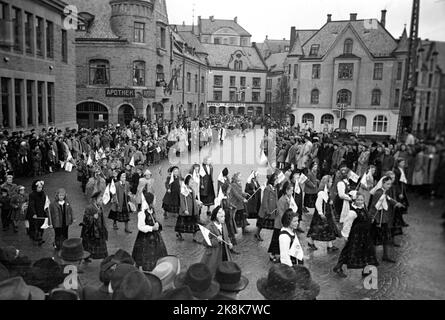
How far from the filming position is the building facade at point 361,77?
13.4 ft

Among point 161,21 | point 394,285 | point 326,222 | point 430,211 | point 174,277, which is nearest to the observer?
point 430,211

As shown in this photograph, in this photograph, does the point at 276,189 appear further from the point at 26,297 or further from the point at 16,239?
the point at 26,297

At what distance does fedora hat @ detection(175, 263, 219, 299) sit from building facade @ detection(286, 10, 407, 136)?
8.03 ft

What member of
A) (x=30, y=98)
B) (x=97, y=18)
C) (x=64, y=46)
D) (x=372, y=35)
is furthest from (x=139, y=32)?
(x=372, y=35)

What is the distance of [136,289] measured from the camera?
12.8ft

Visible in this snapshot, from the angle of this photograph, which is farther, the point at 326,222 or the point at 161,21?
the point at 161,21

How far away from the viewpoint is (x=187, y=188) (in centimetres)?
1119

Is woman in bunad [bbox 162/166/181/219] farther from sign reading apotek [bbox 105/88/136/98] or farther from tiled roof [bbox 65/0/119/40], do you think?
tiled roof [bbox 65/0/119/40]

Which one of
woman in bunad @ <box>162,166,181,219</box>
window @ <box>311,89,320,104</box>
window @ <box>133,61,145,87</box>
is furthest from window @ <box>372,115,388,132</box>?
window @ <box>133,61,145,87</box>

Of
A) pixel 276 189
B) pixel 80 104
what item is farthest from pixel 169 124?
pixel 276 189

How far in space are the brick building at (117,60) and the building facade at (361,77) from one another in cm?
2836

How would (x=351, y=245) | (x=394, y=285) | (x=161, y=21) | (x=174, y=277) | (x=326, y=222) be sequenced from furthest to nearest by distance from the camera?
1. (x=161, y=21)
2. (x=326, y=222)
3. (x=351, y=245)
4. (x=394, y=285)
5. (x=174, y=277)

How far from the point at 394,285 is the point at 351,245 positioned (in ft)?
3.42

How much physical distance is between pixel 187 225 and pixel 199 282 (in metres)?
6.44
